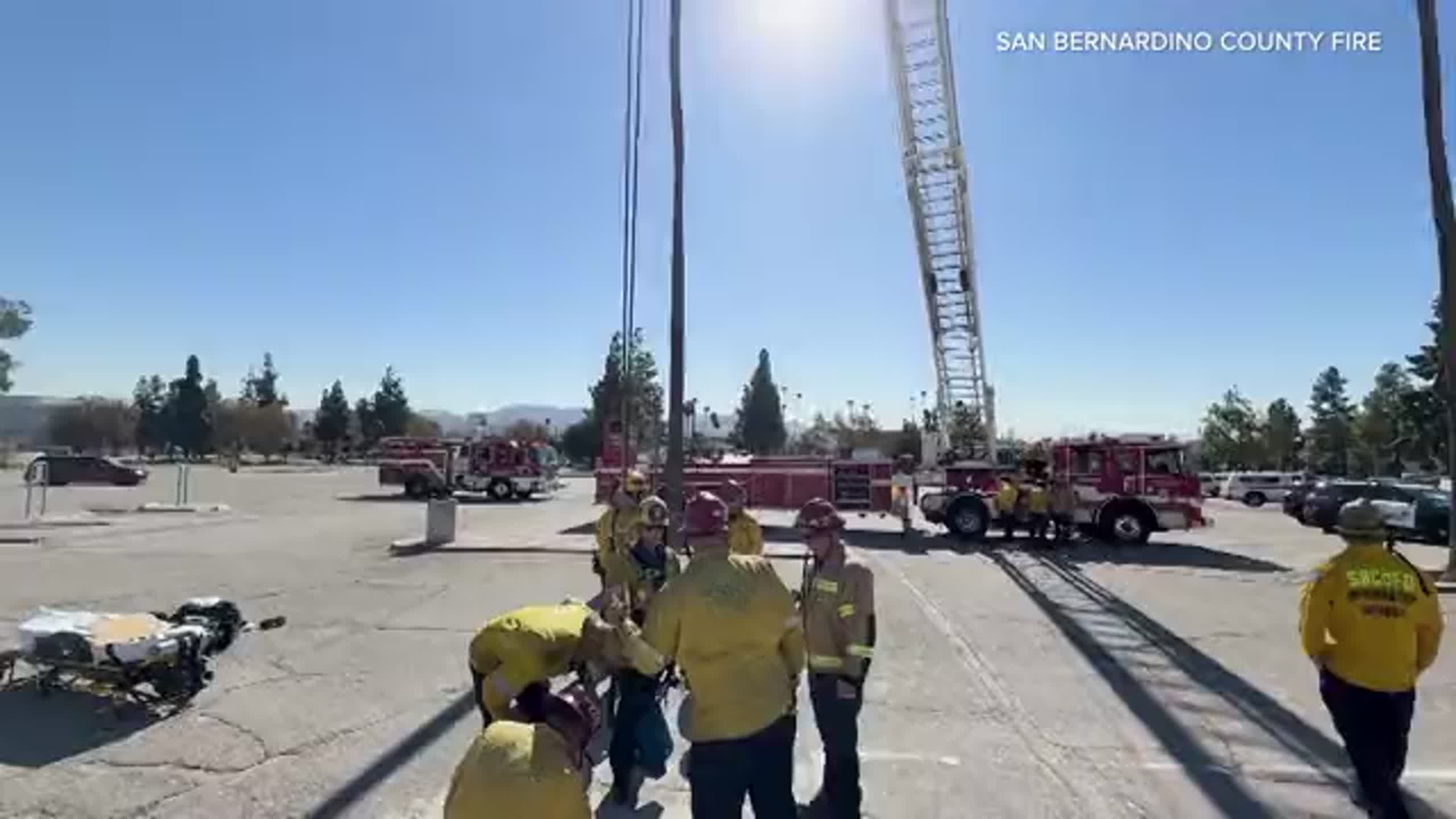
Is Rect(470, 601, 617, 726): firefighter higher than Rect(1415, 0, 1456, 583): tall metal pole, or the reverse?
Rect(1415, 0, 1456, 583): tall metal pole

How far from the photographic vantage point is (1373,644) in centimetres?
459

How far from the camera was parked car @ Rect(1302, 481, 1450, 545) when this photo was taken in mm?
25094

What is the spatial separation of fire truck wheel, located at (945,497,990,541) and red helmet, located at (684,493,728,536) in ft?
61.6

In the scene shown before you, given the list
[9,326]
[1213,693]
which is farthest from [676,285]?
[9,326]

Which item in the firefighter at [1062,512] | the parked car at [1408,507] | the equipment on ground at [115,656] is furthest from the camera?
the parked car at [1408,507]

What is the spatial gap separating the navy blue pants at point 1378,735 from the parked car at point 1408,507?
21.4 meters

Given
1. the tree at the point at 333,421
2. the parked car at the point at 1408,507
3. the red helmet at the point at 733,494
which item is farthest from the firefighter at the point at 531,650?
the tree at the point at 333,421

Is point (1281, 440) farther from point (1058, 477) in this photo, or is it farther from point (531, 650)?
point (531, 650)

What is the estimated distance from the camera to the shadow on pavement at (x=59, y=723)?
5.93 m

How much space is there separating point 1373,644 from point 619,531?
4660 millimetres

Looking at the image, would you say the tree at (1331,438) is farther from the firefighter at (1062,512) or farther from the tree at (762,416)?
the firefighter at (1062,512)

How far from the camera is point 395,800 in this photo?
5316 millimetres

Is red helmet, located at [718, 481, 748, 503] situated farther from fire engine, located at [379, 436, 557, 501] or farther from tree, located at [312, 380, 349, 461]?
tree, located at [312, 380, 349, 461]

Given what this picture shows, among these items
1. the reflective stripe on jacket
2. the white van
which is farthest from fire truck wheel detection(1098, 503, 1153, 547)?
the white van
